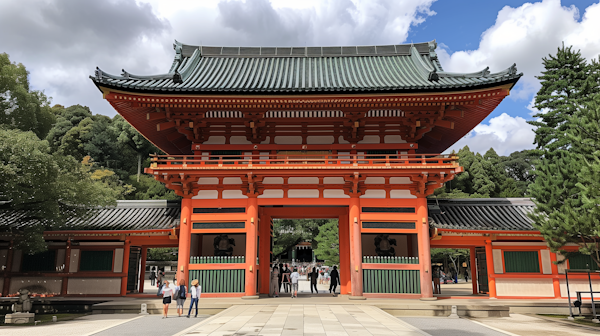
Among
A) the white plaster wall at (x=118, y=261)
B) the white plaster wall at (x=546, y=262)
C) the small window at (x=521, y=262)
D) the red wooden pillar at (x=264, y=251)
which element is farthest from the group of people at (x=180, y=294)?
the white plaster wall at (x=546, y=262)

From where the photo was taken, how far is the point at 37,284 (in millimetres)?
18000

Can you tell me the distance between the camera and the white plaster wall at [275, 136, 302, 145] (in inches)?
703

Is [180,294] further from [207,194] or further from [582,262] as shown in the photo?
[582,262]

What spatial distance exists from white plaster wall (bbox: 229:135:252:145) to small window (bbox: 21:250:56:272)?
396 inches

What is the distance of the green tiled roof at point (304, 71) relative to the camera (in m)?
15.6

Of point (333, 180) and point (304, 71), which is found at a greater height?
point (304, 71)

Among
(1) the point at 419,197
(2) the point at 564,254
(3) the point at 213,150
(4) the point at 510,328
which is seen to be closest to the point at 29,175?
(3) the point at 213,150

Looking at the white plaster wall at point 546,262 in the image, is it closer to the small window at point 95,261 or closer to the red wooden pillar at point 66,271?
the small window at point 95,261

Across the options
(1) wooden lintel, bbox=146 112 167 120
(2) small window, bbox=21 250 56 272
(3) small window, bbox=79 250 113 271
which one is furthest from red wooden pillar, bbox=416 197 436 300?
(2) small window, bbox=21 250 56 272

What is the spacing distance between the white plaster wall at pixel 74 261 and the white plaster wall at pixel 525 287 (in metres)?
19.4

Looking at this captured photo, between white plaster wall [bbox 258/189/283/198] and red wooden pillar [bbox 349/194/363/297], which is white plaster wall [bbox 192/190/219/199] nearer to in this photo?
white plaster wall [bbox 258/189/283/198]

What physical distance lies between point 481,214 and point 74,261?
65.4ft

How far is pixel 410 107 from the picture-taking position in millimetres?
16219

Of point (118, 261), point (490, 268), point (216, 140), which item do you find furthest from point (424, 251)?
point (118, 261)
